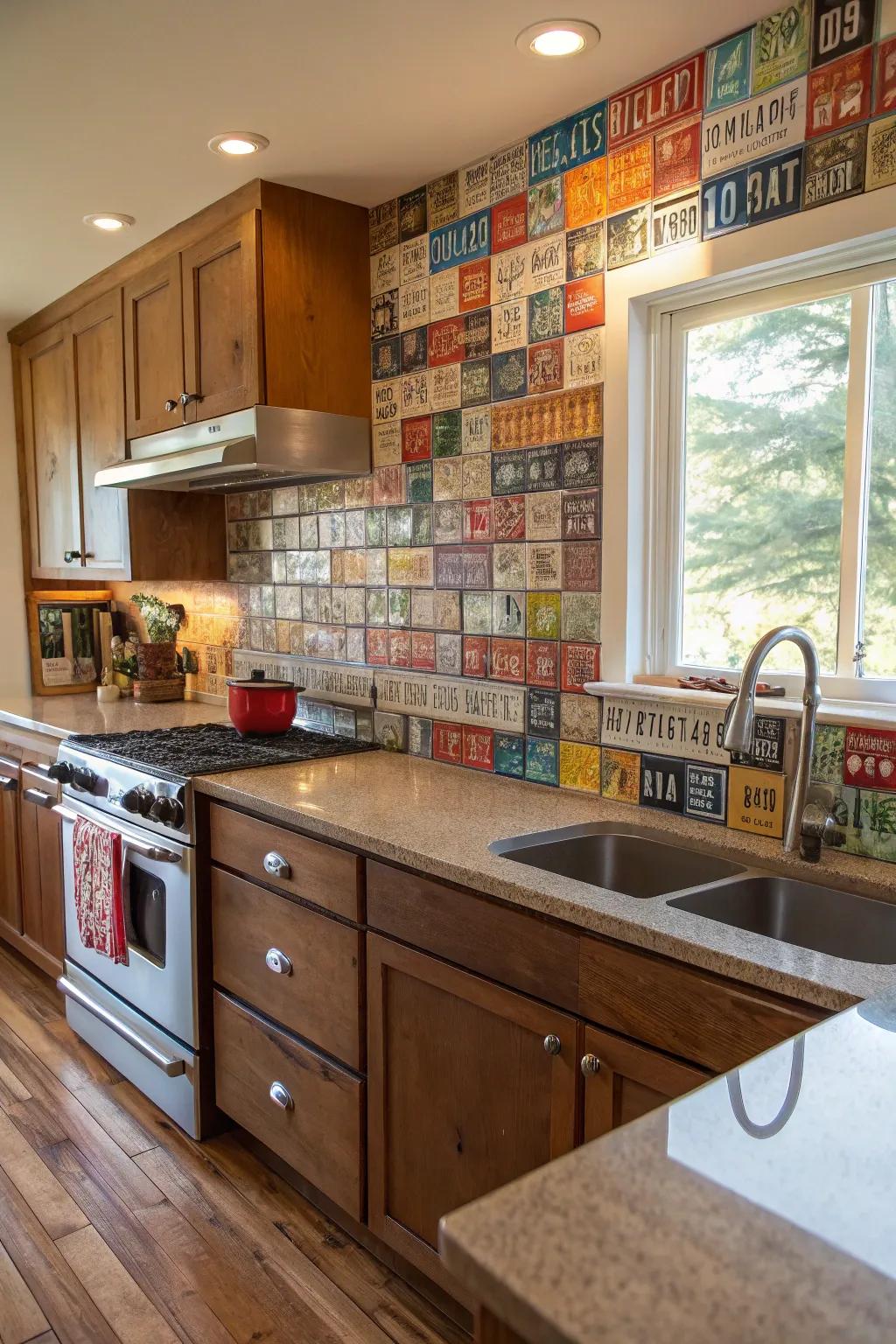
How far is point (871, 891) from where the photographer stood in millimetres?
1581

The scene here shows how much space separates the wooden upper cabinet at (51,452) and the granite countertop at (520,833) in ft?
6.09

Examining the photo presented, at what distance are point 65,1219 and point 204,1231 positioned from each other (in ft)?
1.03

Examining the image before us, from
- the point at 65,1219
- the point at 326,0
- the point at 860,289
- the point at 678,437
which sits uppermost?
the point at 326,0

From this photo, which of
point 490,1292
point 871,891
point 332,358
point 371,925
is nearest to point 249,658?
point 332,358

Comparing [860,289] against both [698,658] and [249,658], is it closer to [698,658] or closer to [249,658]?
[698,658]

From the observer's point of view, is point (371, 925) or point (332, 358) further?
point (332, 358)

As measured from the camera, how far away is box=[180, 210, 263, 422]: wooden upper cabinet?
258cm

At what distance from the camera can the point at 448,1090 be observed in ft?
5.75

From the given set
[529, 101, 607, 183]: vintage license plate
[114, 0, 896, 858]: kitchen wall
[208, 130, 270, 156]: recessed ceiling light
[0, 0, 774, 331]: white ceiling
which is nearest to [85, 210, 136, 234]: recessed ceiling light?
Result: [0, 0, 774, 331]: white ceiling

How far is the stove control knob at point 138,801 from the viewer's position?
2.46 m

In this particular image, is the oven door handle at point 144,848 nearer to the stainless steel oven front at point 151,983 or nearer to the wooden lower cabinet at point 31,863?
the stainless steel oven front at point 151,983

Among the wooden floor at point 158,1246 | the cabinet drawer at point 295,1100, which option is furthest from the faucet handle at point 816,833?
the wooden floor at point 158,1246

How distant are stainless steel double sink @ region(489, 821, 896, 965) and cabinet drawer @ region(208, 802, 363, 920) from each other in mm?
326

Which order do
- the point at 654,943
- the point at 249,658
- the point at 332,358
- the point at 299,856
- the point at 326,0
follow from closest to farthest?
the point at 654,943 < the point at 326,0 < the point at 299,856 < the point at 332,358 < the point at 249,658
